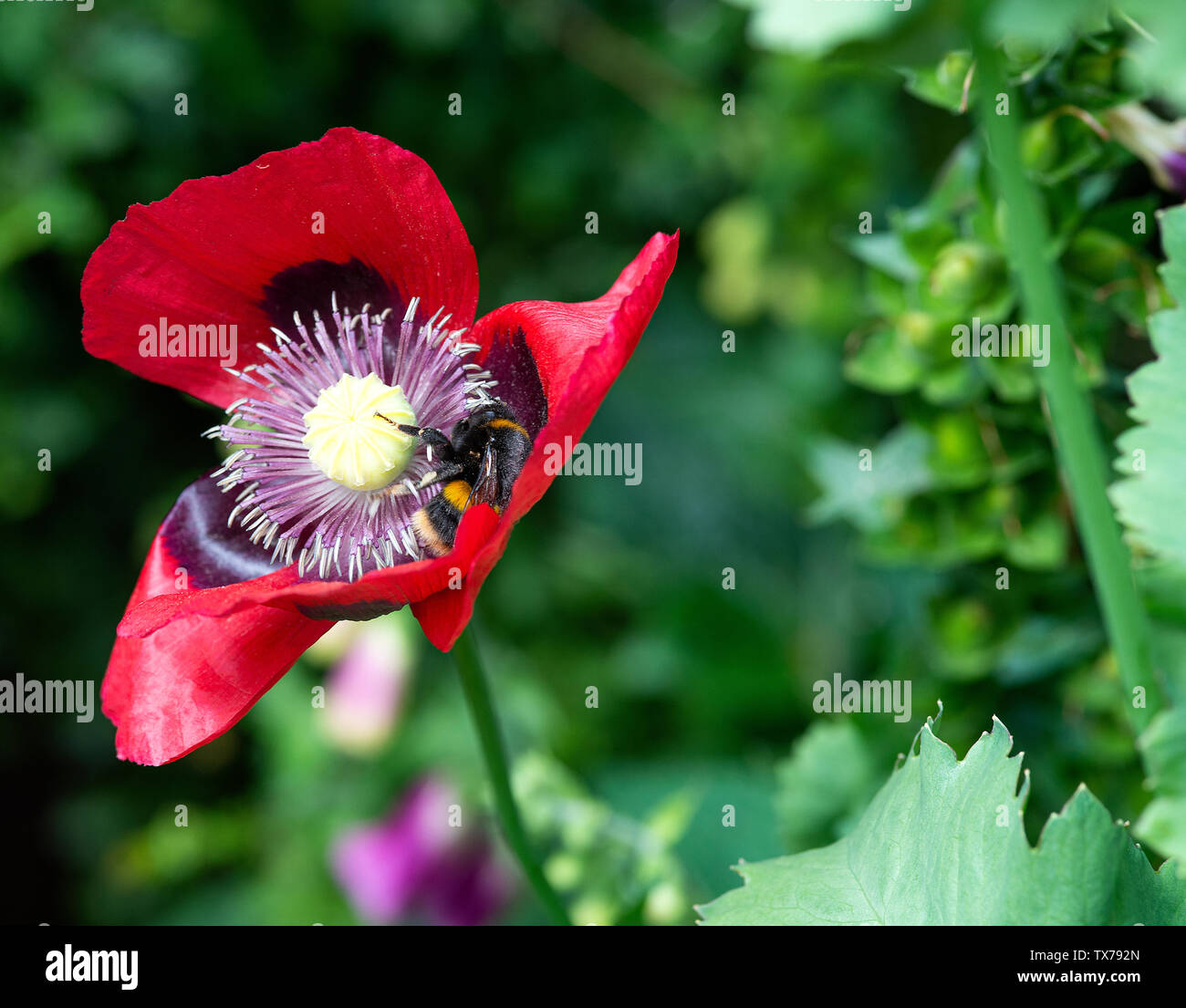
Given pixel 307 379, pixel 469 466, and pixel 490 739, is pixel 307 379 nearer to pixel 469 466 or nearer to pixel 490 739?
pixel 469 466

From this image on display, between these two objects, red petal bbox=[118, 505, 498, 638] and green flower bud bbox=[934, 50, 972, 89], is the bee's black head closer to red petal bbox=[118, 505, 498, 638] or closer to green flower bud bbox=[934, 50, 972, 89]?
red petal bbox=[118, 505, 498, 638]

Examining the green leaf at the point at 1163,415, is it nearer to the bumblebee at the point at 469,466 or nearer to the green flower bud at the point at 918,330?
the green flower bud at the point at 918,330

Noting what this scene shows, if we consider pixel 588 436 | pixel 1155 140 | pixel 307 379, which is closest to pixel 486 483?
pixel 307 379

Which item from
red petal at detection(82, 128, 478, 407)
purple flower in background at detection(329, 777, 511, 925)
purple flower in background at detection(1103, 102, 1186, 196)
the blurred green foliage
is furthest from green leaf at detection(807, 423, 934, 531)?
purple flower in background at detection(329, 777, 511, 925)

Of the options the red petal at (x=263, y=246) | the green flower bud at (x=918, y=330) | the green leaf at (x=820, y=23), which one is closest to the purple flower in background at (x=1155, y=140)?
the green flower bud at (x=918, y=330)
